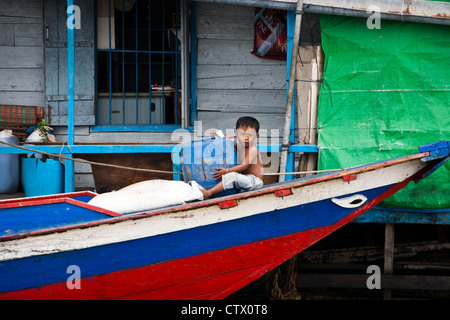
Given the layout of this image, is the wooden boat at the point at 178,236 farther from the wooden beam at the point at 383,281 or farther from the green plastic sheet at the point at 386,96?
the wooden beam at the point at 383,281

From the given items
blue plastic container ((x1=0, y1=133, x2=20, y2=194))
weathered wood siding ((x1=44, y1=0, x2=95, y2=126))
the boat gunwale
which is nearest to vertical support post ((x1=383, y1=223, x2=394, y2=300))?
the boat gunwale

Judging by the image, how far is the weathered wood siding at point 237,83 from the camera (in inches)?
233

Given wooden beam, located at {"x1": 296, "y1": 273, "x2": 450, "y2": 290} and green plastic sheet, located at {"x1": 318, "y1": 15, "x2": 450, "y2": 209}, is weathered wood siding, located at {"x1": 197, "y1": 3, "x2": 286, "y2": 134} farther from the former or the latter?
wooden beam, located at {"x1": 296, "y1": 273, "x2": 450, "y2": 290}

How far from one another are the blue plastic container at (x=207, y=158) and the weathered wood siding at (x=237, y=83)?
2.18 m

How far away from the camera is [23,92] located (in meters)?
5.83

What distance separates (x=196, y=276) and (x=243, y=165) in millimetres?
974

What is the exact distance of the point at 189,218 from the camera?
3365 mm

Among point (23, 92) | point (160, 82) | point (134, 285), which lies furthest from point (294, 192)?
point (23, 92)

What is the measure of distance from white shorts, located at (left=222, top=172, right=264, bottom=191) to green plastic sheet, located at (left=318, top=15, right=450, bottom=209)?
117 centimetres

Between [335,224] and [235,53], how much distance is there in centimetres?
304

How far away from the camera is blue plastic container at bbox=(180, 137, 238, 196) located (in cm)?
368

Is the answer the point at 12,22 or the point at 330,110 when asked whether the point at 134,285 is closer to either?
the point at 330,110

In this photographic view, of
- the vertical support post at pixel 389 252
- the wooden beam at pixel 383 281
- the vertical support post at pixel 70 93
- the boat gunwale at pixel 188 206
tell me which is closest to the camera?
the boat gunwale at pixel 188 206

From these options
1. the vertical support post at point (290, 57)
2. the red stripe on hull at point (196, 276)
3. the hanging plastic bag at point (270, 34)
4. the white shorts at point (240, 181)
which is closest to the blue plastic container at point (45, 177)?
the red stripe on hull at point (196, 276)
